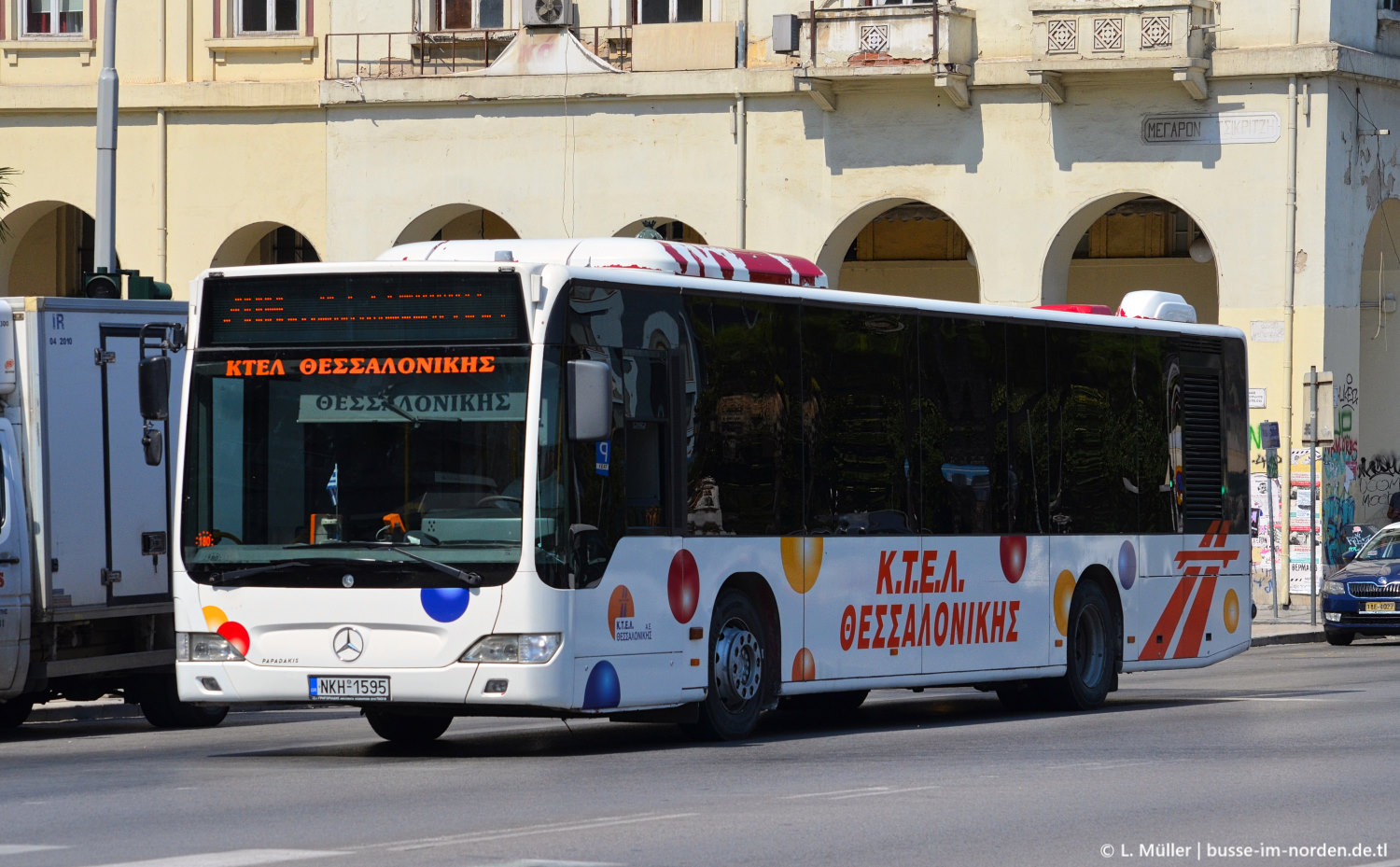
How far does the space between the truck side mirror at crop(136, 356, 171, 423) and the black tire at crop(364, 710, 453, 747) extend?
2320mm

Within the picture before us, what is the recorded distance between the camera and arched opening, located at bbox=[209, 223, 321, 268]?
123ft

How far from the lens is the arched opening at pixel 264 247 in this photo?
37.4 metres

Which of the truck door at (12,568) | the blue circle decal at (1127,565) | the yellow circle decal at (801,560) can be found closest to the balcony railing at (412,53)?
the blue circle decal at (1127,565)

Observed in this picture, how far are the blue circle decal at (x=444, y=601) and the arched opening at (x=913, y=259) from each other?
28.0 m

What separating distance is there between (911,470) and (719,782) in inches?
187

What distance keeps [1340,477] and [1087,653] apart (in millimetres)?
17665

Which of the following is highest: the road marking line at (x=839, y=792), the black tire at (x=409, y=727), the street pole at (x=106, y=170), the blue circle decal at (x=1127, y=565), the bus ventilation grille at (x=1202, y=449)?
the street pole at (x=106, y=170)

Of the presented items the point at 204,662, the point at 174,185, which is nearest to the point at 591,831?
the point at 204,662

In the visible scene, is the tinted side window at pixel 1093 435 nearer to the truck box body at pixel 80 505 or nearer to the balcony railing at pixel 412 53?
the truck box body at pixel 80 505

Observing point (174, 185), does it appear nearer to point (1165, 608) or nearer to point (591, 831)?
point (1165, 608)

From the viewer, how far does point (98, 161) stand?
25047 mm

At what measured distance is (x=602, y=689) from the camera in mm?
13547

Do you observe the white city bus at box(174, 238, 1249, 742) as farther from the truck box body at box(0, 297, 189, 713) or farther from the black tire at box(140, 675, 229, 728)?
the black tire at box(140, 675, 229, 728)

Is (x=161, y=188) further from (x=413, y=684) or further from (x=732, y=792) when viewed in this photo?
(x=732, y=792)
